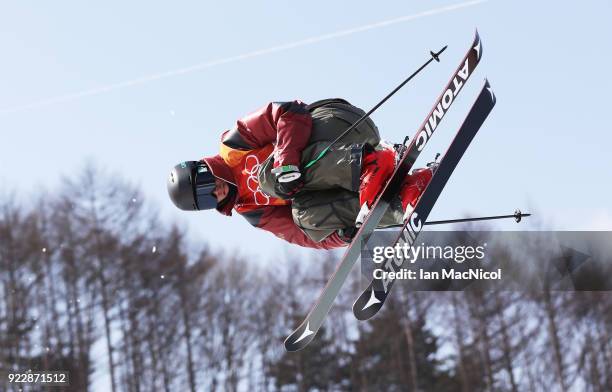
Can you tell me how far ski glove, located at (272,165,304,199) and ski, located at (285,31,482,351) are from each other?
0.43 meters

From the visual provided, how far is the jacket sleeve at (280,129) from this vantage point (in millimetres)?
4652

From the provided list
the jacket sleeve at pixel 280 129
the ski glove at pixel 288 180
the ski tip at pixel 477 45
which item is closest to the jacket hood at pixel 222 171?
the jacket sleeve at pixel 280 129

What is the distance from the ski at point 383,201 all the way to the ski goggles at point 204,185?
0.95m

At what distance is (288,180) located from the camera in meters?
4.65

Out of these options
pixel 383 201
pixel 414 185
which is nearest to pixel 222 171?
pixel 383 201

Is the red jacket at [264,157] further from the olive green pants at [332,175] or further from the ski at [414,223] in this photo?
the ski at [414,223]

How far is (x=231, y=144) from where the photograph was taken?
5.09m

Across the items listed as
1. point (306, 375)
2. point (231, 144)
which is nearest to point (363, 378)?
point (306, 375)

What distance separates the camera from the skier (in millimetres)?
4668

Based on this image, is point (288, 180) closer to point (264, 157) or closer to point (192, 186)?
point (264, 157)

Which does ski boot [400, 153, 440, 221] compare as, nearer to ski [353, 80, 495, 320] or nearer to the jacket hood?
ski [353, 80, 495, 320]

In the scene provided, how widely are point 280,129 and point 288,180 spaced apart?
289 millimetres

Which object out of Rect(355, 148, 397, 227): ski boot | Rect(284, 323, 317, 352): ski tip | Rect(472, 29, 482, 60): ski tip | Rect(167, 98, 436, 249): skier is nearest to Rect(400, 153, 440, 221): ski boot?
Rect(167, 98, 436, 249): skier

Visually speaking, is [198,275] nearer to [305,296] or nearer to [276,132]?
[305,296]
